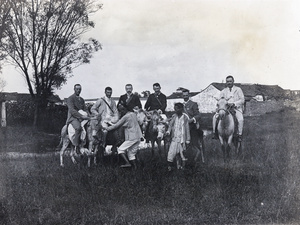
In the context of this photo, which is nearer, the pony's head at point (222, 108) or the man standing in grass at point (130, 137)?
the man standing in grass at point (130, 137)

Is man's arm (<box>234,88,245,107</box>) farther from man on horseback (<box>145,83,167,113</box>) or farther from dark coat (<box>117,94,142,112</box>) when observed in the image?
dark coat (<box>117,94,142,112</box>)

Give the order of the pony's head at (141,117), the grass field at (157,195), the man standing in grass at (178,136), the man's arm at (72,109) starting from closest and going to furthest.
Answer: the grass field at (157,195) → the man standing in grass at (178,136) → the man's arm at (72,109) → the pony's head at (141,117)

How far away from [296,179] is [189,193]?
7.43 ft

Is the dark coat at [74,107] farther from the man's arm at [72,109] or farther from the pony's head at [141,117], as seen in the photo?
the pony's head at [141,117]

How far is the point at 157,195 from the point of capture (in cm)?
610

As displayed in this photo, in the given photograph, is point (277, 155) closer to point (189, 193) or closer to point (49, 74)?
point (189, 193)

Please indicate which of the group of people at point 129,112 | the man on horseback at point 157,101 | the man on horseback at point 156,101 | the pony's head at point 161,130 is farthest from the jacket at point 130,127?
the man on horseback at point 157,101

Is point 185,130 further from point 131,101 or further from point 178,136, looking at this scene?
point 131,101

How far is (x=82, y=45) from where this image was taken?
16.2 metres

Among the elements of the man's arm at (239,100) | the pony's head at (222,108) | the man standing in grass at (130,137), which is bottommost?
the man standing in grass at (130,137)

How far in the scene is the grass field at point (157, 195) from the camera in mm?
5395

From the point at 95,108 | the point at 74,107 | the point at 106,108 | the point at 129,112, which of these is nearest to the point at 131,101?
the point at 106,108

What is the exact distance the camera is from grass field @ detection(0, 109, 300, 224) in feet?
17.7

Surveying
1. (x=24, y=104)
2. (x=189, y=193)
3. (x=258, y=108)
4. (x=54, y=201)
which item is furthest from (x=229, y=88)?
(x=258, y=108)
